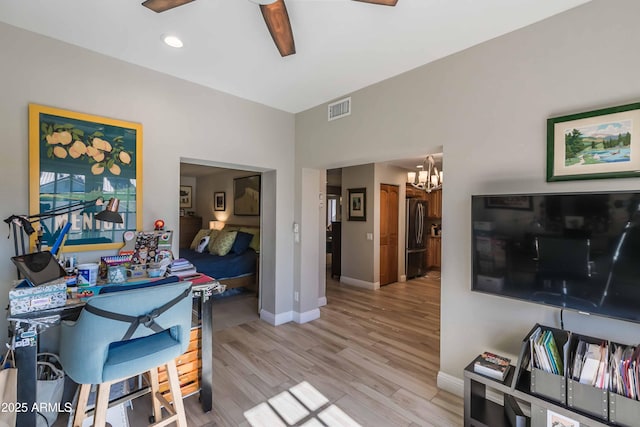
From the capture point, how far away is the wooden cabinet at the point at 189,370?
2.09 m

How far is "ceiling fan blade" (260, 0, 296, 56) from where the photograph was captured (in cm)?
159

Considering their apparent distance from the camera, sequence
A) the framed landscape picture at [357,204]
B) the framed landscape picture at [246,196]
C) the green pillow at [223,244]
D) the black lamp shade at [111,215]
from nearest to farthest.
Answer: the black lamp shade at [111,215], the green pillow at [223,244], the framed landscape picture at [357,204], the framed landscape picture at [246,196]

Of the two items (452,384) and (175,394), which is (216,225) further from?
(452,384)

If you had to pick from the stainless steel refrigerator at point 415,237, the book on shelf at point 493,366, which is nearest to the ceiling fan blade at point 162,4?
the book on shelf at point 493,366

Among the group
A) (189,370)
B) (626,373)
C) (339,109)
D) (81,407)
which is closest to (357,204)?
(339,109)

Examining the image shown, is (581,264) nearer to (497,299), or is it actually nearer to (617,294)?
(617,294)

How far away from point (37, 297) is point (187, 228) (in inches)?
228

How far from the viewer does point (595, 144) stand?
168 cm

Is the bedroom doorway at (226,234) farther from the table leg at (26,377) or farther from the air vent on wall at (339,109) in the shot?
the air vent on wall at (339,109)

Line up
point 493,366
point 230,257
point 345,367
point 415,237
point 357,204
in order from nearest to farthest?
point 493,366 < point 345,367 < point 230,257 < point 357,204 < point 415,237

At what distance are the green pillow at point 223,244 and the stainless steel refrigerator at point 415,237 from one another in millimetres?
3780

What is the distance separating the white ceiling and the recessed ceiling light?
5 centimetres

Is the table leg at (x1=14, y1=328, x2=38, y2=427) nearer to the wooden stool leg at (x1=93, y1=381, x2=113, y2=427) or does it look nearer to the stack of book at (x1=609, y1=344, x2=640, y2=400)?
the wooden stool leg at (x1=93, y1=381, x2=113, y2=427)

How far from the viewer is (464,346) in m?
2.23
